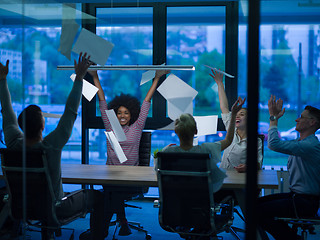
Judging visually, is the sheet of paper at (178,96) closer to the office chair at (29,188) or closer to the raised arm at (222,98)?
the raised arm at (222,98)

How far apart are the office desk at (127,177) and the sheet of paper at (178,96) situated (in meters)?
0.60

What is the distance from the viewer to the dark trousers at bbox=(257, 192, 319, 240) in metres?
3.24

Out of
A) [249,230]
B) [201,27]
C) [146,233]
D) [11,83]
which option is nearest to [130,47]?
[201,27]

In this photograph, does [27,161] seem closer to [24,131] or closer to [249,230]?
[24,131]

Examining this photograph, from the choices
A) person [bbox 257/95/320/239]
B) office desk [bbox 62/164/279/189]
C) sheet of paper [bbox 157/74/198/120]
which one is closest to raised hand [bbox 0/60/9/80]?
office desk [bbox 62/164/279/189]

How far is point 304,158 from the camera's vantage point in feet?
10.8

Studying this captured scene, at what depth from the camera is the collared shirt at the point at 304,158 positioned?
3.26 m

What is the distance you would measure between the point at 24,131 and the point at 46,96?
0.56 metres

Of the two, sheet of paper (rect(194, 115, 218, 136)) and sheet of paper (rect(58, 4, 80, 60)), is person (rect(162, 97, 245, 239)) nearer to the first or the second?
sheet of paper (rect(194, 115, 218, 136))

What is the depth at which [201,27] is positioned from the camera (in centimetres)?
545

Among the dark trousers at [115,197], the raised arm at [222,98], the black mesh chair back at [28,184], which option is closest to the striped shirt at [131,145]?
the dark trousers at [115,197]

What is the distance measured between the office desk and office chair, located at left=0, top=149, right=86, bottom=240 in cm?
47

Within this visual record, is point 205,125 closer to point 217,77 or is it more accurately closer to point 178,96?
point 178,96

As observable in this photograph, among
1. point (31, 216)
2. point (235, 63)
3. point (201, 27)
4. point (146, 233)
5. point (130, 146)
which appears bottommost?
point (146, 233)
